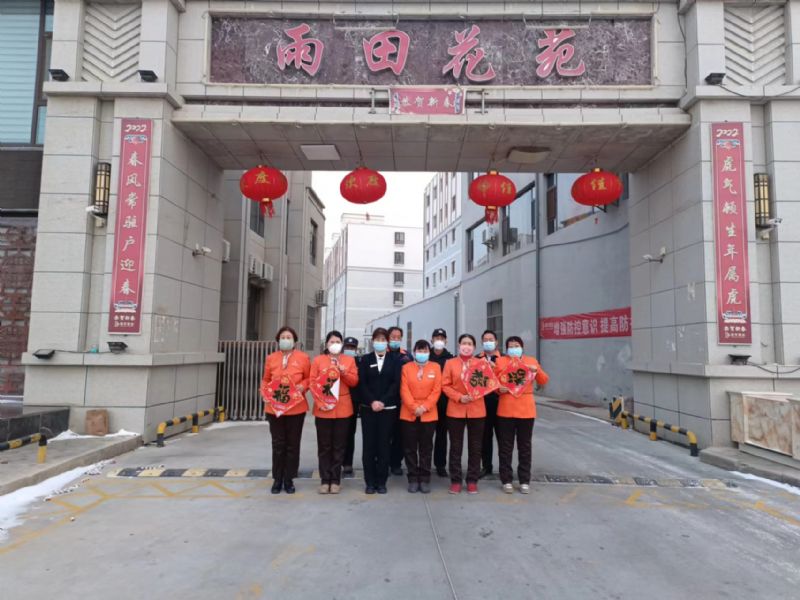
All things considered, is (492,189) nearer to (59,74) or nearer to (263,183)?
(263,183)

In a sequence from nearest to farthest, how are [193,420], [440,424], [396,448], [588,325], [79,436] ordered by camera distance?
[440,424], [396,448], [79,436], [193,420], [588,325]

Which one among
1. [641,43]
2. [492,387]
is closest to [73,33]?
[492,387]

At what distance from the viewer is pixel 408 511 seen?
4.69 metres

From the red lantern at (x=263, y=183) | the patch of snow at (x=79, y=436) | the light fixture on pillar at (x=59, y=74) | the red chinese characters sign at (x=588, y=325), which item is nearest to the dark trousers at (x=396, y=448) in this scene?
the patch of snow at (x=79, y=436)

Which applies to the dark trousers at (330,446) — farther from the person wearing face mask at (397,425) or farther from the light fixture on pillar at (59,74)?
the light fixture on pillar at (59,74)

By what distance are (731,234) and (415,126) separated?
506 centimetres

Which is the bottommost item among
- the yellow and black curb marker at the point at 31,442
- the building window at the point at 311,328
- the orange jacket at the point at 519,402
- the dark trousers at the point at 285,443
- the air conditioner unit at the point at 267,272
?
the yellow and black curb marker at the point at 31,442

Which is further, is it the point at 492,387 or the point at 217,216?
the point at 217,216

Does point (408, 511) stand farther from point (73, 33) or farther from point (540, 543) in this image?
point (73, 33)

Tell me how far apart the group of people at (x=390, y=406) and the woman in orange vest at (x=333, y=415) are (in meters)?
0.01

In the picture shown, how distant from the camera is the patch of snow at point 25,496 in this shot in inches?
170

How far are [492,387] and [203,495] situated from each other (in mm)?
3287

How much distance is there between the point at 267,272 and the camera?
14.9 meters

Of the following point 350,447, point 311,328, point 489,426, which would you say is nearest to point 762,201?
point 489,426
